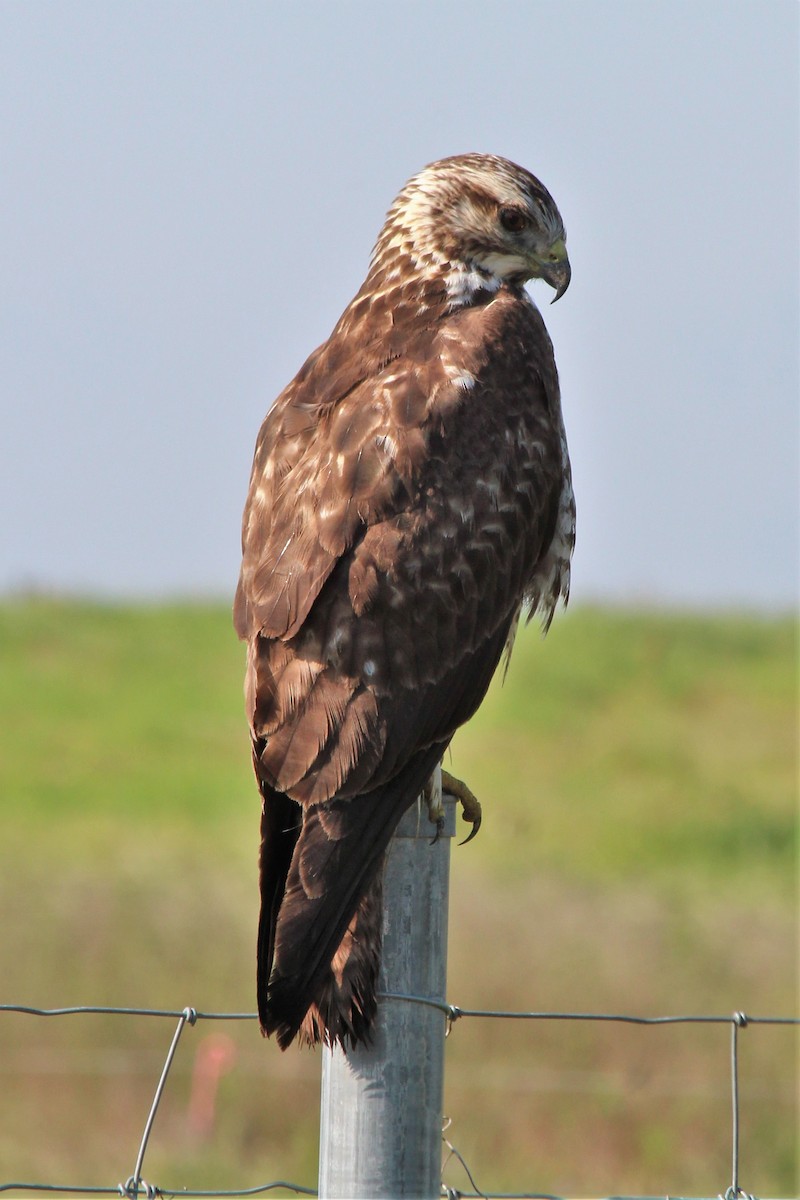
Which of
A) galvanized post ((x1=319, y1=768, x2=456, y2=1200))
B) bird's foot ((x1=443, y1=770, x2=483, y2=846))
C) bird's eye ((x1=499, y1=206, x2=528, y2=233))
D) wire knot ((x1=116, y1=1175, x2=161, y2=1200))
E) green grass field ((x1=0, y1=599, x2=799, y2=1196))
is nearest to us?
galvanized post ((x1=319, y1=768, x2=456, y2=1200))

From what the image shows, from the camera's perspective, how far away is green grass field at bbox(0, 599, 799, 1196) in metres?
9.23

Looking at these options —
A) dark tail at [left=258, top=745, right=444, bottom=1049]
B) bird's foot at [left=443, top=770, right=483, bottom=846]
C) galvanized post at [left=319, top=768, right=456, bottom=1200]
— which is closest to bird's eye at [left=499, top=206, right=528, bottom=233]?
bird's foot at [left=443, top=770, right=483, bottom=846]

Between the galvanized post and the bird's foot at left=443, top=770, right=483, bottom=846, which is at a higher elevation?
the bird's foot at left=443, top=770, right=483, bottom=846

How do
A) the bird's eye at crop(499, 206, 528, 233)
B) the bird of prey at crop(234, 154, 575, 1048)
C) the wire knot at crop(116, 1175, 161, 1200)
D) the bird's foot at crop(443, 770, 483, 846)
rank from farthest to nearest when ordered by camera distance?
the bird's eye at crop(499, 206, 528, 233)
the bird's foot at crop(443, 770, 483, 846)
the bird of prey at crop(234, 154, 575, 1048)
the wire knot at crop(116, 1175, 161, 1200)

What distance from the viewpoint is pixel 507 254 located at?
4.71 meters

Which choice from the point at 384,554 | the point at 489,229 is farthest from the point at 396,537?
the point at 489,229

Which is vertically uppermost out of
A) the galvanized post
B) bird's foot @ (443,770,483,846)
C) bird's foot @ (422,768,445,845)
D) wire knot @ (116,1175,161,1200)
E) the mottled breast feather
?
the mottled breast feather

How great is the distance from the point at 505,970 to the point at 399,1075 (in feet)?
26.9

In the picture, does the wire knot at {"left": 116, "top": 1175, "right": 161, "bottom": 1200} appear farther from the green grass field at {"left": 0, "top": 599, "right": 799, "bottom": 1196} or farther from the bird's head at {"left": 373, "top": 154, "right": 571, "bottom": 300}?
the green grass field at {"left": 0, "top": 599, "right": 799, "bottom": 1196}

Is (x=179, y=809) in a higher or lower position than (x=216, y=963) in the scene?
higher

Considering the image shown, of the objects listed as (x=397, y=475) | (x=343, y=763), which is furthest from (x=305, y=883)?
(x=397, y=475)

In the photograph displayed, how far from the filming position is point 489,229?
185 inches

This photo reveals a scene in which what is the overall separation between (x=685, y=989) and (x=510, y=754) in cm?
1093

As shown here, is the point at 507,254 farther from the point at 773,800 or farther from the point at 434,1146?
the point at 773,800
